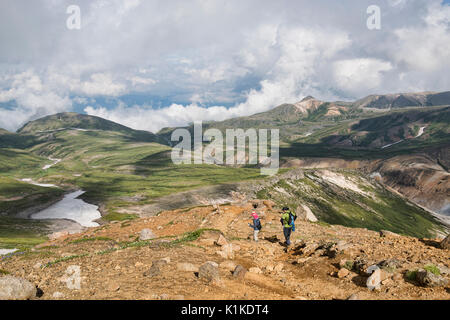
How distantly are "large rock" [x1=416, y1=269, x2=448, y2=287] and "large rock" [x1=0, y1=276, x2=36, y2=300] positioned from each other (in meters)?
20.5

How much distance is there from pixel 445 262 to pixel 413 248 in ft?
13.5

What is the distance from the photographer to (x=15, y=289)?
556 inches

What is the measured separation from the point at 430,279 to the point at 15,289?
21.3 metres

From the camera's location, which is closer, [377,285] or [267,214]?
[377,285]

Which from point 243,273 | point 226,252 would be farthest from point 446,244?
point 226,252

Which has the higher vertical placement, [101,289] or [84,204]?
[101,289]

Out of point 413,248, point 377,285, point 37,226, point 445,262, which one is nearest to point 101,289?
point 377,285

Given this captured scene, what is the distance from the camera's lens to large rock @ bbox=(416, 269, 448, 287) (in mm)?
15736

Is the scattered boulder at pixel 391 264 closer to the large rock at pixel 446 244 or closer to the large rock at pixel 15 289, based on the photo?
the large rock at pixel 446 244

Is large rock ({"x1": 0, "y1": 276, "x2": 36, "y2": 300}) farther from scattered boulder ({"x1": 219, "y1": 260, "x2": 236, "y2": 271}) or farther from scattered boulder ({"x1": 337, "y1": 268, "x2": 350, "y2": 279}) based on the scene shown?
scattered boulder ({"x1": 337, "y1": 268, "x2": 350, "y2": 279})

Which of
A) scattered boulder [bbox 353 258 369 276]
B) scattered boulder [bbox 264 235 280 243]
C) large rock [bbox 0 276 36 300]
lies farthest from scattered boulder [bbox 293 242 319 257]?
large rock [bbox 0 276 36 300]

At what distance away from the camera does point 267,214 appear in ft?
161

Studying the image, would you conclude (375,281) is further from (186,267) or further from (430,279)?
(186,267)
